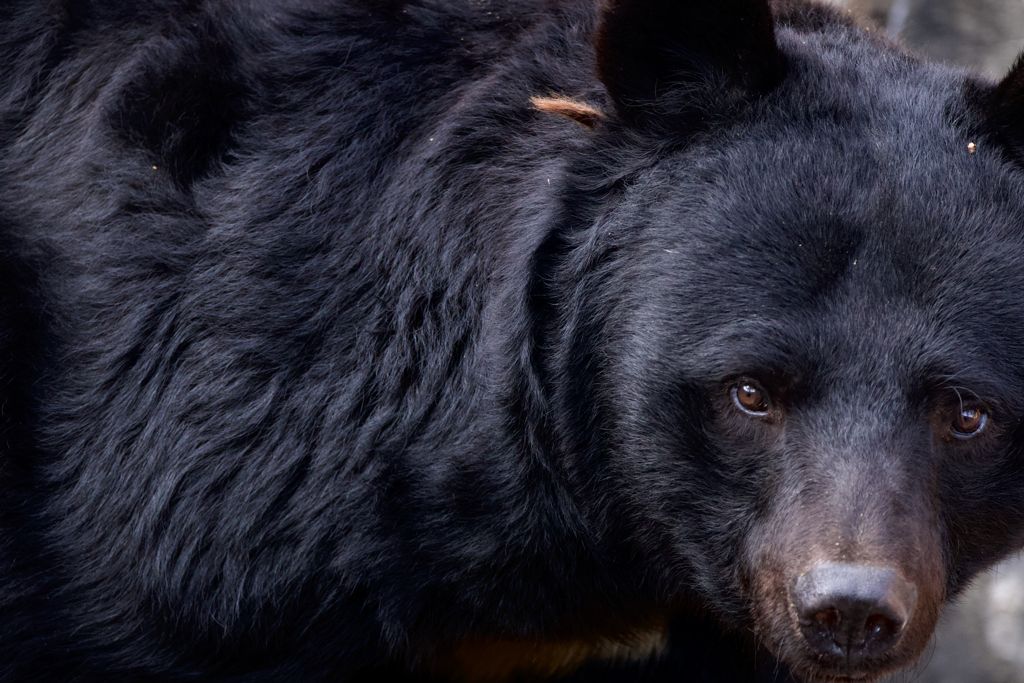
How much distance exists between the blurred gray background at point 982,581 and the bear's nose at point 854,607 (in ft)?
13.0

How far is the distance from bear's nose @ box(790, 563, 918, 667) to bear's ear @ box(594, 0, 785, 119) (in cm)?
127

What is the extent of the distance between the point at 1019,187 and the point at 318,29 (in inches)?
82.1

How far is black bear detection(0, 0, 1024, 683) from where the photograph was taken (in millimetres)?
2771

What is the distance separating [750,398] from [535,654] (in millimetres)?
1419

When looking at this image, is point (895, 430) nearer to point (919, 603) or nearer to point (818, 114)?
point (919, 603)

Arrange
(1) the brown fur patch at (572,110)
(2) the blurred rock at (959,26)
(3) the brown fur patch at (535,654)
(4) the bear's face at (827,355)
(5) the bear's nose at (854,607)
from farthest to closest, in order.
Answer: (2) the blurred rock at (959,26) < (3) the brown fur patch at (535,654) < (1) the brown fur patch at (572,110) < (4) the bear's face at (827,355) < (5) the bear's nose at (854,607)

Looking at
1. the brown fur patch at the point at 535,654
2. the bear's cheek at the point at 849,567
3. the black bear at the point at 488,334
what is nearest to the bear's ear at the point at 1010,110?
the black bear at the point at 488,334

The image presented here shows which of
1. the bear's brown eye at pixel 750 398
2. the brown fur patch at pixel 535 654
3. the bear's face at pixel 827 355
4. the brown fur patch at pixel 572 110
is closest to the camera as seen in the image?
the bear's face at pixel 827 355

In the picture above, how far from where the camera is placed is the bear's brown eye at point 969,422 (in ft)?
9.28

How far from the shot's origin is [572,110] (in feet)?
9.78

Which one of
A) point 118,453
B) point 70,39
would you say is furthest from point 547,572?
point 70,39

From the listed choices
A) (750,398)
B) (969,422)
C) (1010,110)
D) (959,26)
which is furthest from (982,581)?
(750,398)

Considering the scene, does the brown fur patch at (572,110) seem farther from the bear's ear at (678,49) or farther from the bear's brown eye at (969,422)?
the bear's brown eye at (969,422)

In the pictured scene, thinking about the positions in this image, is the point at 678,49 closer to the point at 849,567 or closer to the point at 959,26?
the point at 849,567
